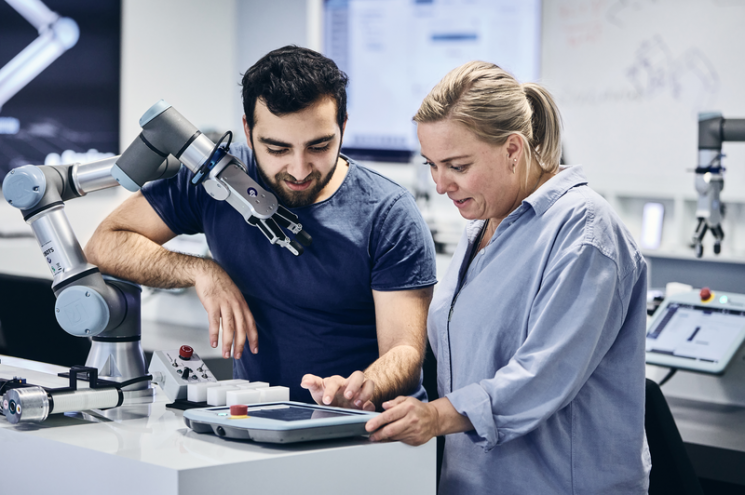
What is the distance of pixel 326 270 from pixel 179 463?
71cm

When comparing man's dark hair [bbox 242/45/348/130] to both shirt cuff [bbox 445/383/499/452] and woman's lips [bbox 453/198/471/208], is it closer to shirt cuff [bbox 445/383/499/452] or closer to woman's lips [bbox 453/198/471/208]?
woman's lips [bbox 453/198/471/208]

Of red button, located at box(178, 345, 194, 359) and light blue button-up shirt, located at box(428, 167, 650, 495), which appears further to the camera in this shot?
red button, located at box(178, 345, 194, 359)

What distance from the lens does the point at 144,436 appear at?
1.15 m

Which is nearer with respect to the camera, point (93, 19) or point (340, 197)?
point (340, 197)

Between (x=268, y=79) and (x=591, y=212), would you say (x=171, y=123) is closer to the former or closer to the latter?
(x=268, y=79)

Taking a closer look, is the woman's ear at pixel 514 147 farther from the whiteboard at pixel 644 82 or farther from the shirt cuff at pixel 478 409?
the whiteboard at pixel 644 82

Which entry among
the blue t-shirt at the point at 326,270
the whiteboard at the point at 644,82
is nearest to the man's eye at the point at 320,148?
the blue t-shirt at the point at 326,270

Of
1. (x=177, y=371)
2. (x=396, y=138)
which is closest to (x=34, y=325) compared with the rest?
(x=177, y=371)

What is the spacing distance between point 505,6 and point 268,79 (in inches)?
123

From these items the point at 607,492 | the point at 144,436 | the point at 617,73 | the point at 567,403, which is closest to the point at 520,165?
the point at 567,403

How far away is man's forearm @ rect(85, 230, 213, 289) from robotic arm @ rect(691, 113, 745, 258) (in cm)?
155

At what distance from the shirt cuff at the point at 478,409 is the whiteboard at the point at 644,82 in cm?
277

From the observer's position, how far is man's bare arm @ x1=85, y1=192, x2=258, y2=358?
1469mm

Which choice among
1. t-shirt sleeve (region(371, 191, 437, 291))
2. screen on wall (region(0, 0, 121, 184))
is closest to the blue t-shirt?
t-shirt sleeve (region(371, 191, 437, 291))
